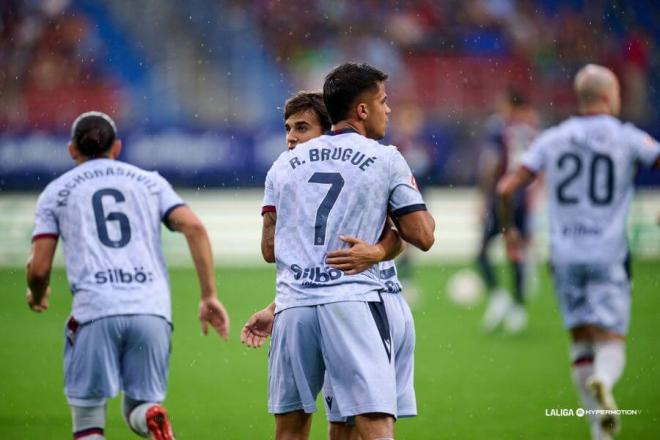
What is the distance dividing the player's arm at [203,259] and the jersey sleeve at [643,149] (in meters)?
2.69

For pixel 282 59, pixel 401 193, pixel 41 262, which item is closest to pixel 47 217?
pixel 41 262

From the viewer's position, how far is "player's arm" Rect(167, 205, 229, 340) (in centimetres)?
520

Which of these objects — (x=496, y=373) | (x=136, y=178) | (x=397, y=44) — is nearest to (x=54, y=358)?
(x=496, y=373)

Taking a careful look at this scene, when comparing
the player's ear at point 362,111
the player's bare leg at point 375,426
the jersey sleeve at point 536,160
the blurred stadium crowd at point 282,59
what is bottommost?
the player's bare leg at point 375,426

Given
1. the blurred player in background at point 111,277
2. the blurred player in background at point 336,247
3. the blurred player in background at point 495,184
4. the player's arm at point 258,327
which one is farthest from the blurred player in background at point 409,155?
the blurred player in background at point 336,247

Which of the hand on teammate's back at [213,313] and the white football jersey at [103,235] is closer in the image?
the white football jersey at [103,235]

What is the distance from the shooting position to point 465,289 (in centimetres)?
1333

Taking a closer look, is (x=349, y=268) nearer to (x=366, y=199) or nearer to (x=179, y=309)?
(x=366, y=199)

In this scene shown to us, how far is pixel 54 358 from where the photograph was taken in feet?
31.8

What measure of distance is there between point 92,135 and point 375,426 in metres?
2.12

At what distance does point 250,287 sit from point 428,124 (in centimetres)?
637

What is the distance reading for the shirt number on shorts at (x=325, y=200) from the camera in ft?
13.4

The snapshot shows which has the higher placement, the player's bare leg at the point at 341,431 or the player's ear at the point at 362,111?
the player's ear at the point at 362,111

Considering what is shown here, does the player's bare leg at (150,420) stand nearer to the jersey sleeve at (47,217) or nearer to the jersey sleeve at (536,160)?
the jersey sleeve at (47,217)
